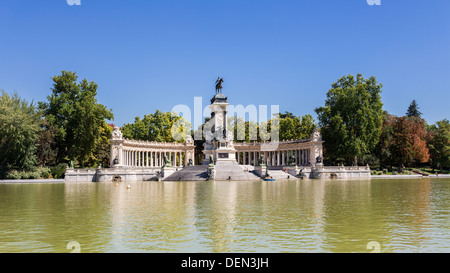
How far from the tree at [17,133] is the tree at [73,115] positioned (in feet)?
16.6

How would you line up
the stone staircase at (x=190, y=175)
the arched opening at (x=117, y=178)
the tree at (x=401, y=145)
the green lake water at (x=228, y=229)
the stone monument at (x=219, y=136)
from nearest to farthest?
the green lake water at (x=228, y=229) → the stone staircase at (x=190, y=175) → the arched opening at (x=117, y=178) → the stone monument at (x=219, y=136) → the tree at (x=401, y=145)

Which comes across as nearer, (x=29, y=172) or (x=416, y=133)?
(x=29, y=172)

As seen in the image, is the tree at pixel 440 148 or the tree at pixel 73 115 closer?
the tree at pixel 73 115

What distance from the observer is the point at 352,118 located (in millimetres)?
67688

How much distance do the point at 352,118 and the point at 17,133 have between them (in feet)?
181

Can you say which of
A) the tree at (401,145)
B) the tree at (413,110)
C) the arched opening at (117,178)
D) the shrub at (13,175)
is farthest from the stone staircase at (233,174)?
the tree at (413,110)

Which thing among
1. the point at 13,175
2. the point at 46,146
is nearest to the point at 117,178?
the point at 46,146

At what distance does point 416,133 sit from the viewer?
77125mm

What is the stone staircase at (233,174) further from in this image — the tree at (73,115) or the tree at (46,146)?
the tree at (46,146)

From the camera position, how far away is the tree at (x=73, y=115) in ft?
204
